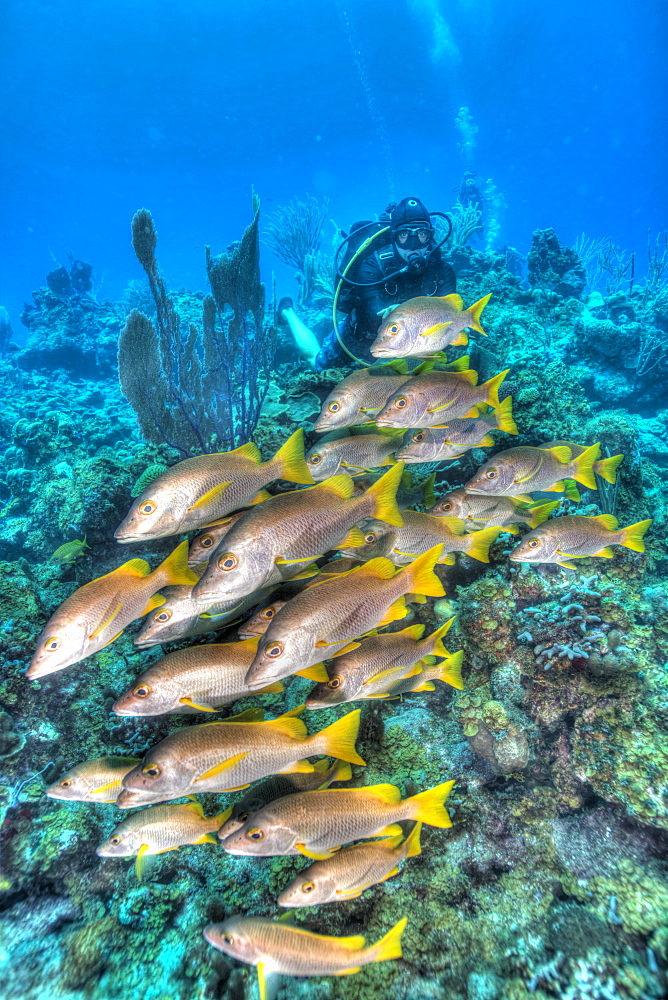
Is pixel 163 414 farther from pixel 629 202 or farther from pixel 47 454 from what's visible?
pixel 629 202

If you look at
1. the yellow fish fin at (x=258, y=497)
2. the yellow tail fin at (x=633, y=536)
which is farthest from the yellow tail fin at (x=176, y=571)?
the yellow tail fin at (x=633, y=536)

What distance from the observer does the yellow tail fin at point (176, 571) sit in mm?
2090

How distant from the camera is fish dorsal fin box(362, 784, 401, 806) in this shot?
6.79ft

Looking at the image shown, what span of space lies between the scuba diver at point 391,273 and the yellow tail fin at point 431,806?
4288 millimetres

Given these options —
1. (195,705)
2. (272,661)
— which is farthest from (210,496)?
(195,705)

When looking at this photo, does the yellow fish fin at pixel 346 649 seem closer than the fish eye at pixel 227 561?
No

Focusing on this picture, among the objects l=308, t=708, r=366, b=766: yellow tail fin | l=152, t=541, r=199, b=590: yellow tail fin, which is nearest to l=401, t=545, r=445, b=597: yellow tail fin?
l=308, t=708, r=366, b=766: yellow tail fin

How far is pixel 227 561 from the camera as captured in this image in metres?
1.97

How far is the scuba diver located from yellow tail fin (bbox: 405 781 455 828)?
4.29 meters

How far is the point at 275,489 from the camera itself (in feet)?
13.1

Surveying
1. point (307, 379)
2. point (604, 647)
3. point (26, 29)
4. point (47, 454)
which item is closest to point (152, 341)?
point (307, 379)

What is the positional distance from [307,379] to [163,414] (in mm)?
1952

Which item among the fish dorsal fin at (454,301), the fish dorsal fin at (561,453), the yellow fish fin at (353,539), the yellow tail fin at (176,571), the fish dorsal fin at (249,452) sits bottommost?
the fish dorsal fin at (561,453)

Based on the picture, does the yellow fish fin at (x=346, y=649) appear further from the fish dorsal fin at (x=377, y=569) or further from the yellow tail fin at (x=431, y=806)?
the yellow tail fin at (x=431, y=806)
